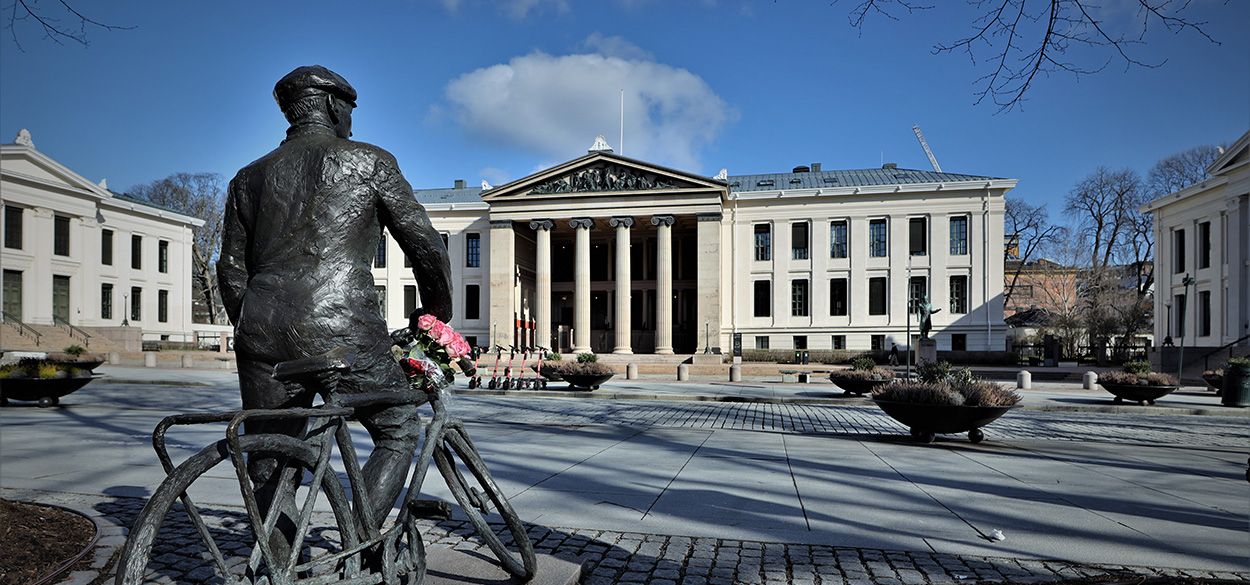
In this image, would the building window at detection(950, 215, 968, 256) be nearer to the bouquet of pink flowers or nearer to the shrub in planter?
the shrub in planter

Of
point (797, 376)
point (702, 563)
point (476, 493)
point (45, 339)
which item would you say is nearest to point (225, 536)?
point (476, 493)

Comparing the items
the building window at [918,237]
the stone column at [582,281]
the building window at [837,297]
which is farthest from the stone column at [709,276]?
the building window at [918,237]

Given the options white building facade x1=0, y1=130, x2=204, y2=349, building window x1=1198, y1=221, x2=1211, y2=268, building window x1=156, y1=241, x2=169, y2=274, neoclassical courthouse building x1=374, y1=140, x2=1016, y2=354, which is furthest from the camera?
building window x1=156, y1=241, x2=169, y2=274

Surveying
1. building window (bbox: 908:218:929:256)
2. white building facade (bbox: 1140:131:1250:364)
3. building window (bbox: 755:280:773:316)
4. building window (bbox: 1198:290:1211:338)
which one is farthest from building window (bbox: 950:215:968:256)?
building window (bbox: 1198:290:1211:338)

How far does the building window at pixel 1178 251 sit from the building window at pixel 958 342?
14864 millimetres

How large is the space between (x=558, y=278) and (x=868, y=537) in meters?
58.3

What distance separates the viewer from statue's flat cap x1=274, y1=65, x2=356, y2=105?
10.7ft

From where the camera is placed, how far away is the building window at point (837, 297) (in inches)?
2057

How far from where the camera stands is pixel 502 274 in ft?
169

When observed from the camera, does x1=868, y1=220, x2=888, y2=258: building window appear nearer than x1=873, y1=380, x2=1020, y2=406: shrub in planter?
No

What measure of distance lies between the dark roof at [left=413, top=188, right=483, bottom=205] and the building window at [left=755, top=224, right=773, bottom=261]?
24717 millimetres

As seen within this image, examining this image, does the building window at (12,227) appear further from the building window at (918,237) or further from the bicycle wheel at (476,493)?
the building window at (918,237)

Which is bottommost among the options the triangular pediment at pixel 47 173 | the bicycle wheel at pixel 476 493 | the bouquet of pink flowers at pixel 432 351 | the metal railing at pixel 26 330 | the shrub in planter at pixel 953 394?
the metal railing at pixel 26 330

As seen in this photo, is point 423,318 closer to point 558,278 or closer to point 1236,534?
point 1236,534
